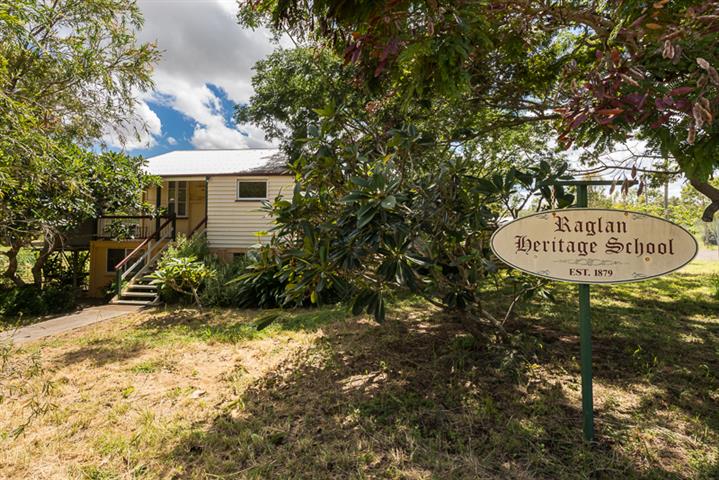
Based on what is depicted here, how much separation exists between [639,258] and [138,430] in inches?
166

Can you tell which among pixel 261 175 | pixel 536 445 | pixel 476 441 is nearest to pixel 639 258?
pixel 536 445

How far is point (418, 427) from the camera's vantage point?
9.68 feet

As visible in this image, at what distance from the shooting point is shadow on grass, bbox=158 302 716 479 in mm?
2494

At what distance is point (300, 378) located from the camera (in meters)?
4.09

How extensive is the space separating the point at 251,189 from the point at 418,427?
38.9 ft

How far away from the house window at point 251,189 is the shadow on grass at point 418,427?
987cm

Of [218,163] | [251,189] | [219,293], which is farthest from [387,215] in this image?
[218,163]

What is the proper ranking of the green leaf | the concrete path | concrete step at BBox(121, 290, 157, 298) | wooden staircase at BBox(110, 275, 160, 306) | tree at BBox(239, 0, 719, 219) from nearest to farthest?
1. tree at BBox(239, 0, 719, 219)
2. the green leaf
3. the concrete path
4. wooden staircase at BBox(110, 275, 160, 306)
5. concrete step at BBox(121, 290, 157, 298)

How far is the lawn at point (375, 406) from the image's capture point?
8.45ft

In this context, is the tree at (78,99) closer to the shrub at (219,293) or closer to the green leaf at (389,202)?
the shrub at (219,293)

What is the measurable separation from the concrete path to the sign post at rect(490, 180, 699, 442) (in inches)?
309

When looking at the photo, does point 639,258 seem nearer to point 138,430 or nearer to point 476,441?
point 476,441

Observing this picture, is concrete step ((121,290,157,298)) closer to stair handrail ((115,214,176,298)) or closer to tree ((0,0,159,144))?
stair handrail ((115,214,176,298))

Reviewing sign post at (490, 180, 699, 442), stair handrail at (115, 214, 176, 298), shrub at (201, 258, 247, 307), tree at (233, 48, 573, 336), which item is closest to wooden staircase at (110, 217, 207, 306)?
stair handrail at (115, 214, 176, 298)
